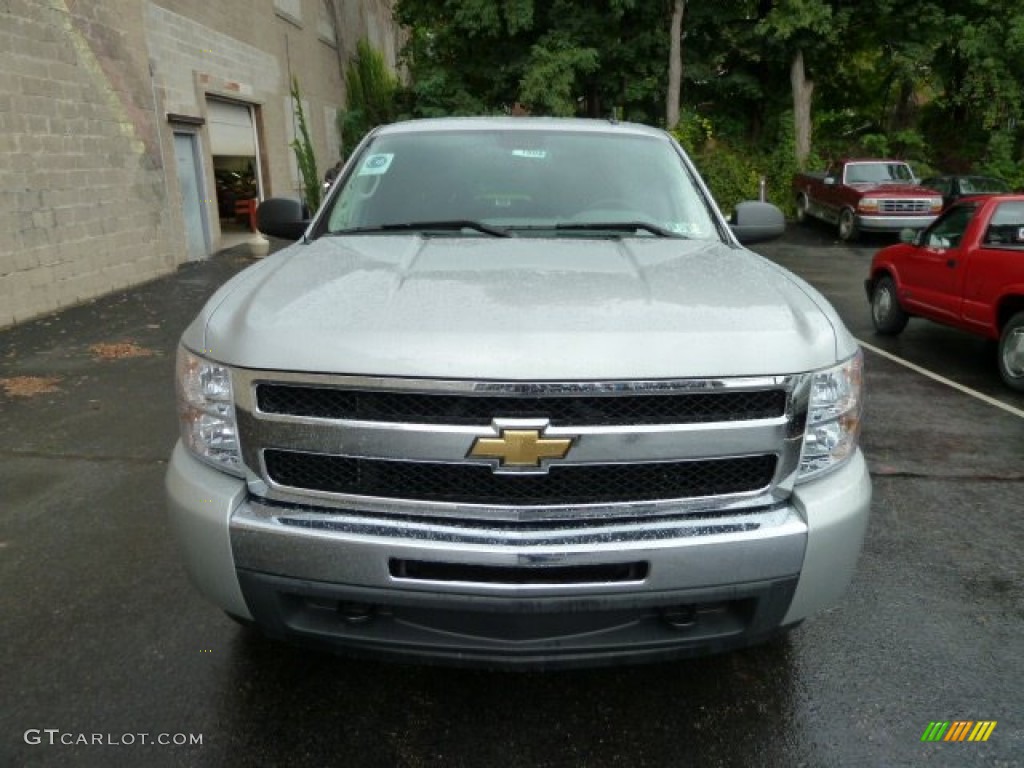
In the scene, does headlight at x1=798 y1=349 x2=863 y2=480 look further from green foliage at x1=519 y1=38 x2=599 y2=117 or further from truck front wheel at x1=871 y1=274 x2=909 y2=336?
green foliage at x1=519 y1=38 x2=599 y2=117

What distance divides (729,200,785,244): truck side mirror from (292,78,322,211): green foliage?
49.7 ft

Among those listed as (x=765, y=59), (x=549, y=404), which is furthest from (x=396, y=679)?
(x=765, y=59)

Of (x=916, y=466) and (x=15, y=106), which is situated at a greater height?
(x=15, y=106)

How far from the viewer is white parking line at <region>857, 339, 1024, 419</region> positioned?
5980 millimetres

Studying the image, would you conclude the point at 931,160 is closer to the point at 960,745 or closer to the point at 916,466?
the point at 916,466

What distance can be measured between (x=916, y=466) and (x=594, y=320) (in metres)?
3.51

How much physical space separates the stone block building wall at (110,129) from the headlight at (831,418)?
28.9 feet

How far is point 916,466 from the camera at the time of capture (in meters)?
4.72

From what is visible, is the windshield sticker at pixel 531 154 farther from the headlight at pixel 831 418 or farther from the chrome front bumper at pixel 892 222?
the chrome front bumper at pixel 892 222

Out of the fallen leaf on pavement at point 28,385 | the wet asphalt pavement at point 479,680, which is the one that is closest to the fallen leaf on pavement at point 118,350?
the fallen leaf on pavement at point 28,385

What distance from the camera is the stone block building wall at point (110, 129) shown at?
8.63 meters

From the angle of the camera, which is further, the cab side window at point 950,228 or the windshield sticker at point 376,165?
the cab side window at point 950,228

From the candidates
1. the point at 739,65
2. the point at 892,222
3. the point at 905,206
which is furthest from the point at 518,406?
the point at 739,65

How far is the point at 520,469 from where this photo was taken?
1979 millimetres
